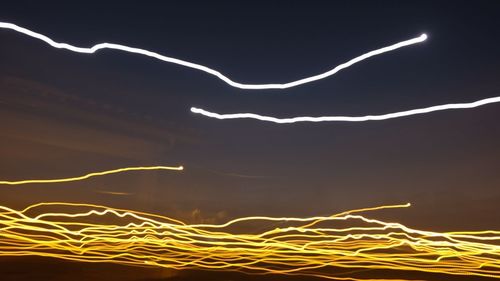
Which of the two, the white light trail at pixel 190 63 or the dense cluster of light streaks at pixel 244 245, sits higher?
the white light trail at pixel 190 63

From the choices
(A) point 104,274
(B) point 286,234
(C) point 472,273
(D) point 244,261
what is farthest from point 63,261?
(C) point 472,273

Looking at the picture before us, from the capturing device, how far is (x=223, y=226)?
249 inches

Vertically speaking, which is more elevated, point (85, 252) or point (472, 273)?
point (85, 252)

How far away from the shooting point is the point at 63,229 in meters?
5.50

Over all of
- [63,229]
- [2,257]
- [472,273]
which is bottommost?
[472,273]

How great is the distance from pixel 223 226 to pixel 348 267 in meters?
1.61

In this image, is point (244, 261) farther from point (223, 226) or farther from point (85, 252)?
point (85, 252)

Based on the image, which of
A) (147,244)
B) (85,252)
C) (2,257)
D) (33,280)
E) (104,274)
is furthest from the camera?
(147,244)

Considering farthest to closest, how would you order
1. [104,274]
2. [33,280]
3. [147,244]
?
[147,244], [104,274], [33,280]

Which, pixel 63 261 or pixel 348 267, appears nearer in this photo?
pixel 63 261

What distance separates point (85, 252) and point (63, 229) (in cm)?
38

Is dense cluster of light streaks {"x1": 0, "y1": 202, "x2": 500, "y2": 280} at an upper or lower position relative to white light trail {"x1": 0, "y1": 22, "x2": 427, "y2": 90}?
lower

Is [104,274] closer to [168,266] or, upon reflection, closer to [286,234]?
[168,266]

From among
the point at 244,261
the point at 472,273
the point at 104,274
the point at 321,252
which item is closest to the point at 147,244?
the point at 244,261
